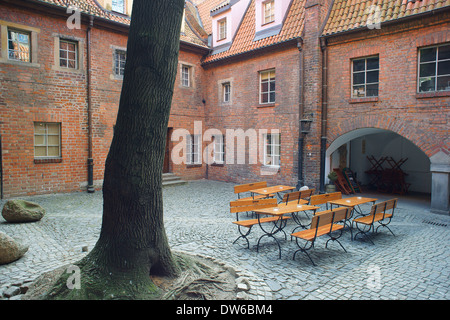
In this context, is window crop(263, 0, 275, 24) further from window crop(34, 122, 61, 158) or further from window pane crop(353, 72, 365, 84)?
window crop(34, 122, 61, 158)

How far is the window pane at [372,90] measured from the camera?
1139 cm

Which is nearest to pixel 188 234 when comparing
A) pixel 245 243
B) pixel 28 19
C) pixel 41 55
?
pixel 245 243

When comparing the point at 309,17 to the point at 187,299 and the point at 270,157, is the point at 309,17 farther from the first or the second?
the point at 187,299

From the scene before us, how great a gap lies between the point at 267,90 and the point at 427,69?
625 centimetres

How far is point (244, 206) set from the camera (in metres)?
7.24

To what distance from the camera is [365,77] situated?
11.6 m

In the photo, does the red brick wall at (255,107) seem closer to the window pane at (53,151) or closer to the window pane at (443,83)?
the window pane at (443,83)

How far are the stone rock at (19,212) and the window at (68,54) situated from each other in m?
6.55

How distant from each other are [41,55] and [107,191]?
33.2ft

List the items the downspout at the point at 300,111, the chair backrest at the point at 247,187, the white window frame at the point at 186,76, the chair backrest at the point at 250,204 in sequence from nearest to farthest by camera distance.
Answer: the chair backrest at the point at 250,204, the chair backrest at the point at 247,187, the downspout at the point at 300,111, the white window frame at the point at 186,76

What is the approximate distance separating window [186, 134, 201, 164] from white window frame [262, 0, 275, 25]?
258 inches

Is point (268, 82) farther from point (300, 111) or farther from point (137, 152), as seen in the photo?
A: point (137, 152)

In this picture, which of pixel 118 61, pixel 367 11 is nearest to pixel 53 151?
pixel 118 61

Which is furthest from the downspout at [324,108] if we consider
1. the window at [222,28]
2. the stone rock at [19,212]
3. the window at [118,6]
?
the stone rock at [19,212]
